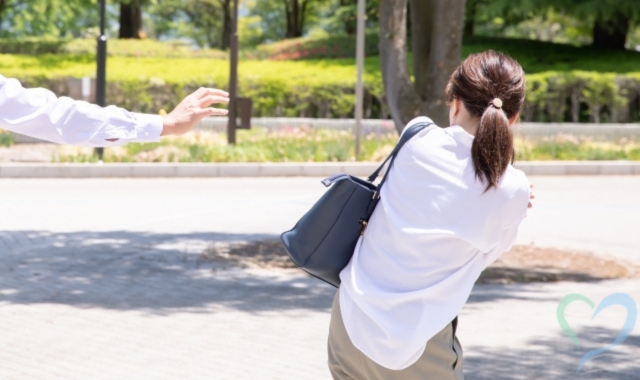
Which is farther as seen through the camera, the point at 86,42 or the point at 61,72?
the point at 86,42

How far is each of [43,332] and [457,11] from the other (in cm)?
459

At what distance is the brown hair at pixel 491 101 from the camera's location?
2.74 metres

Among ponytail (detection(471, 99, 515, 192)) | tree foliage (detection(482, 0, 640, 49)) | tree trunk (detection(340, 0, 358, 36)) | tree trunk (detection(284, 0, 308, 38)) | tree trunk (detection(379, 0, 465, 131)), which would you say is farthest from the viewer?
tree trunk (detection(284, 0, 308, 38))

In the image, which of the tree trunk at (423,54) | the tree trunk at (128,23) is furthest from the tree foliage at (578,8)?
the tree trunk at (423,54)

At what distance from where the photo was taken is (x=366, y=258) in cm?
287

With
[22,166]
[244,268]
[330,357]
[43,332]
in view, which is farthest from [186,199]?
[330,357]

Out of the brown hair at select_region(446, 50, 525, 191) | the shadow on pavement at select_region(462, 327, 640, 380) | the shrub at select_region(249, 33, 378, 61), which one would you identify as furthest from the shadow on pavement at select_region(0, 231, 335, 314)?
the shrub at select_region(249, 33, 378, 61)

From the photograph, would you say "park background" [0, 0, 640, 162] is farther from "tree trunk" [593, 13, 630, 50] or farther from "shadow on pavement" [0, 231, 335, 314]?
"shadow on pavement" [0, 231, 335, 314]

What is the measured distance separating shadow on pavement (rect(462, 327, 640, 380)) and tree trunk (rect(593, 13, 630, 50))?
941 inches

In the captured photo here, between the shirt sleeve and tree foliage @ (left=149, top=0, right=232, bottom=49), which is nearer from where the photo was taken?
the shirt sleeve

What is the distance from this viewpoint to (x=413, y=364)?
110 inches

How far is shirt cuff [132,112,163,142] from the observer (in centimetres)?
290

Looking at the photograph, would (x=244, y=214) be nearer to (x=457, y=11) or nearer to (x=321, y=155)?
(x=457, y=11)

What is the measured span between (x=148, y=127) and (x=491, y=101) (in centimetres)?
93
